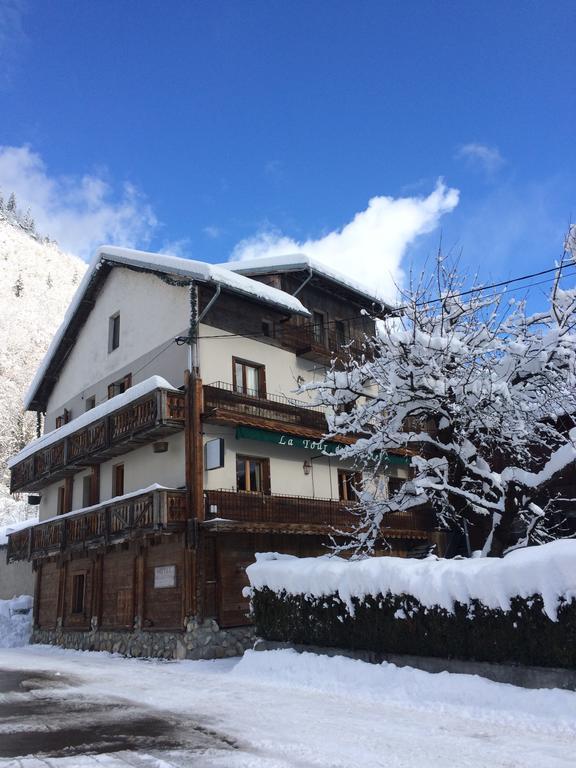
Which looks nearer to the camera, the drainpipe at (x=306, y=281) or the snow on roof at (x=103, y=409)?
the snow on roof at (x=103, y=409)

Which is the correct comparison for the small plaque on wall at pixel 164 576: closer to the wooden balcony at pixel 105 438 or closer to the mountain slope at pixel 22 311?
the wooden balcony at pixel 105 438

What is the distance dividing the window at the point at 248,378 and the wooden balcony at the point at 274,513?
3805 millimetres

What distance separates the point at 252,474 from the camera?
877 inches

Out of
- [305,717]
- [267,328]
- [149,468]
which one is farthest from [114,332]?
[305,717]

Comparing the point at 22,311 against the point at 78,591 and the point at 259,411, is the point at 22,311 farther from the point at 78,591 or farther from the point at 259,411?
the point at 259,411

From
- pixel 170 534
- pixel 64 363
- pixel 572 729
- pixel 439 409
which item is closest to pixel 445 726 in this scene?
pixel 572 729

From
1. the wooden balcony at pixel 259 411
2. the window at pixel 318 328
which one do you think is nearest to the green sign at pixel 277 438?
the wooden balcony at pixel 259 411

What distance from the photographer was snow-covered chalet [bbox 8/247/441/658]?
19.6 metres

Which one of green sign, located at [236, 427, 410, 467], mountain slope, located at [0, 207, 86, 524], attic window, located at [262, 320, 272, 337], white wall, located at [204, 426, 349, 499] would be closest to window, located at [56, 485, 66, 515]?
white wall, located at [204, 426, 349, 499]

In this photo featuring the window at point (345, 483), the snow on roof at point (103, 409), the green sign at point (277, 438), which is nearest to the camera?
the snow on roof at point (103, 409)

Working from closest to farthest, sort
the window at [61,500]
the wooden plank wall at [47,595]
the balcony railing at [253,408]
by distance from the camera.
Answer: the balcony railing at [253,408] < the wooden plank wall at [47,595] < the window at [61,500]

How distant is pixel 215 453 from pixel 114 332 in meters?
10.2

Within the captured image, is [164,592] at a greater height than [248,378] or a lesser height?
lesser

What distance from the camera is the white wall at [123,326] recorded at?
23.3 metres
